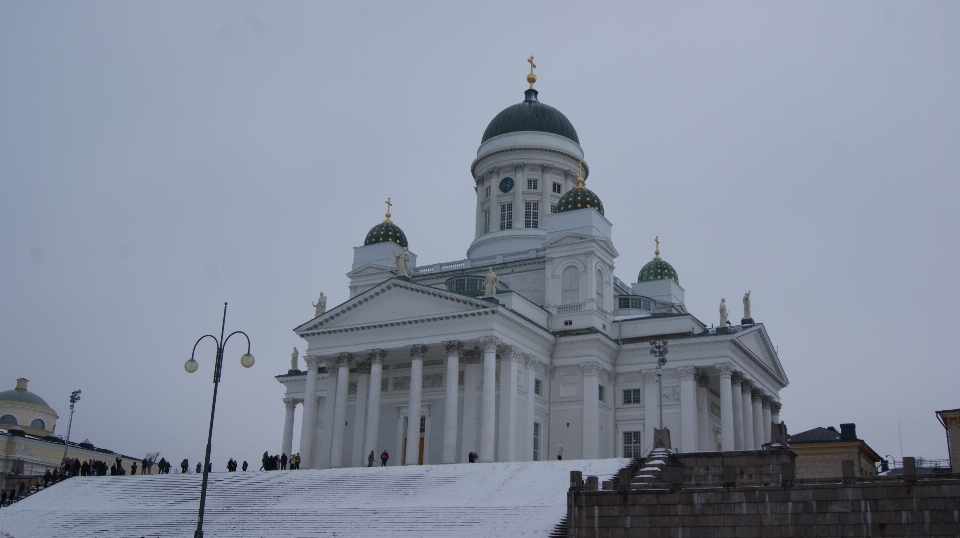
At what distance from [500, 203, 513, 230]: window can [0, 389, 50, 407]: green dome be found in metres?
51.3

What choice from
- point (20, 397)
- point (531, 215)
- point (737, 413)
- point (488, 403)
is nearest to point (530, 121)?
point (531, 215)

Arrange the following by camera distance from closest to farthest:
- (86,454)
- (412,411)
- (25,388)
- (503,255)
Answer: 1. (412,411)
2. (503,255)
3. (86,454)
4. (25,388)

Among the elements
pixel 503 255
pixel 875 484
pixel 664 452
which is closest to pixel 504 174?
pixel 503 255

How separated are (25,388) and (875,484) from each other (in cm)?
8258

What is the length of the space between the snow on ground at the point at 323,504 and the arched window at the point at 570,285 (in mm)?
15571

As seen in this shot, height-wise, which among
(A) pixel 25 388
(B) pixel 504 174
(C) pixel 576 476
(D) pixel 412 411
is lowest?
(C) pixel 576 476

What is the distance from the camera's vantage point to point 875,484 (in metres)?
24.3

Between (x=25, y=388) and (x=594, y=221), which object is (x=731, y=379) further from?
(x=25, y=388)

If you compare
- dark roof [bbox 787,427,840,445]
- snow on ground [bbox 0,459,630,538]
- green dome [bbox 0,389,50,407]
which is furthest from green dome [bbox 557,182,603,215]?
green dome [bbox 0,389,50,407]

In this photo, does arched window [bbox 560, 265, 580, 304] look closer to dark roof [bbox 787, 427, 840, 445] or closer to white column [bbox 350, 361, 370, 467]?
white column [bbox 350, 361, 370, 467]

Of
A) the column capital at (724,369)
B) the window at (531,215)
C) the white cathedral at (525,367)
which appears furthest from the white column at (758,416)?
the window at (531,215)

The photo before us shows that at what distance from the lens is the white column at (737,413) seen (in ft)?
161

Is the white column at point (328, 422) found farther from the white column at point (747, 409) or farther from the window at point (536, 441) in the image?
the white column at point (747, 409)

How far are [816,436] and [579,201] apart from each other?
2397 centimetres
